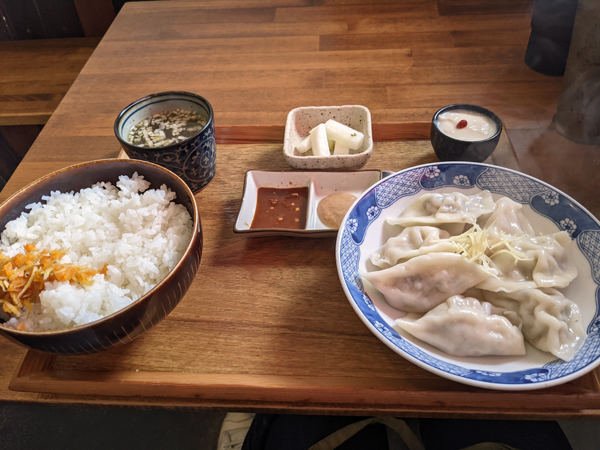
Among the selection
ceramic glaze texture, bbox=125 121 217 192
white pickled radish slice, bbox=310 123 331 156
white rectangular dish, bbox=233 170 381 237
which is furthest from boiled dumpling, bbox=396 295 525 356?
ceramic glaze texture, bbox=125 121 217 192

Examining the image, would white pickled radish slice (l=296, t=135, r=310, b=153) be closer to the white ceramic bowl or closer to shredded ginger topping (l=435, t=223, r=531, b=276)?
the white ceramic bowl

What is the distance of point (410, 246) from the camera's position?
1340 mm

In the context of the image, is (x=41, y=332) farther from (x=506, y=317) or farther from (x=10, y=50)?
(x=10, y=50)

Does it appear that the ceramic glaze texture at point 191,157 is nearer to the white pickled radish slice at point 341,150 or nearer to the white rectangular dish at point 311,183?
the white rectangular dish at point 311,183

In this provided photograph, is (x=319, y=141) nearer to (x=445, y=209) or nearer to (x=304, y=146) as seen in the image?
(x=304, y=146)

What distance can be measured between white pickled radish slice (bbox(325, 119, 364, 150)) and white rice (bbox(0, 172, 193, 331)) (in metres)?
0.76

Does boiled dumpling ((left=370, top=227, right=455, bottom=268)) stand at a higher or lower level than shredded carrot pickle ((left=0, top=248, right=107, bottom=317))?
lower

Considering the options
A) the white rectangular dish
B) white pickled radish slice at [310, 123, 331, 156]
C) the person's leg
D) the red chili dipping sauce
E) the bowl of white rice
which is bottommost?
the person's leg

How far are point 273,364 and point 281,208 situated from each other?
2.12 feet

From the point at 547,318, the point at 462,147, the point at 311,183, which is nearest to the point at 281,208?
the point at 311,183

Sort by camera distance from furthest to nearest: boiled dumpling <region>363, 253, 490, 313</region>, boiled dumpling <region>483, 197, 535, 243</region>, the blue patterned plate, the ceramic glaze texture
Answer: the ceramic glaze texture < boiled dumpling <region>483, 197, 535, 243</region> < boiled dumpling <region>363, 253, 490, 313</region> < the blue patterned plate

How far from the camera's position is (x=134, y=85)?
2482 millimetres

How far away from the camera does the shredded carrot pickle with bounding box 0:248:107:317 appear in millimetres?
1108

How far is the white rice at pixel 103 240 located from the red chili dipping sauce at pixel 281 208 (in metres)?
0.33
